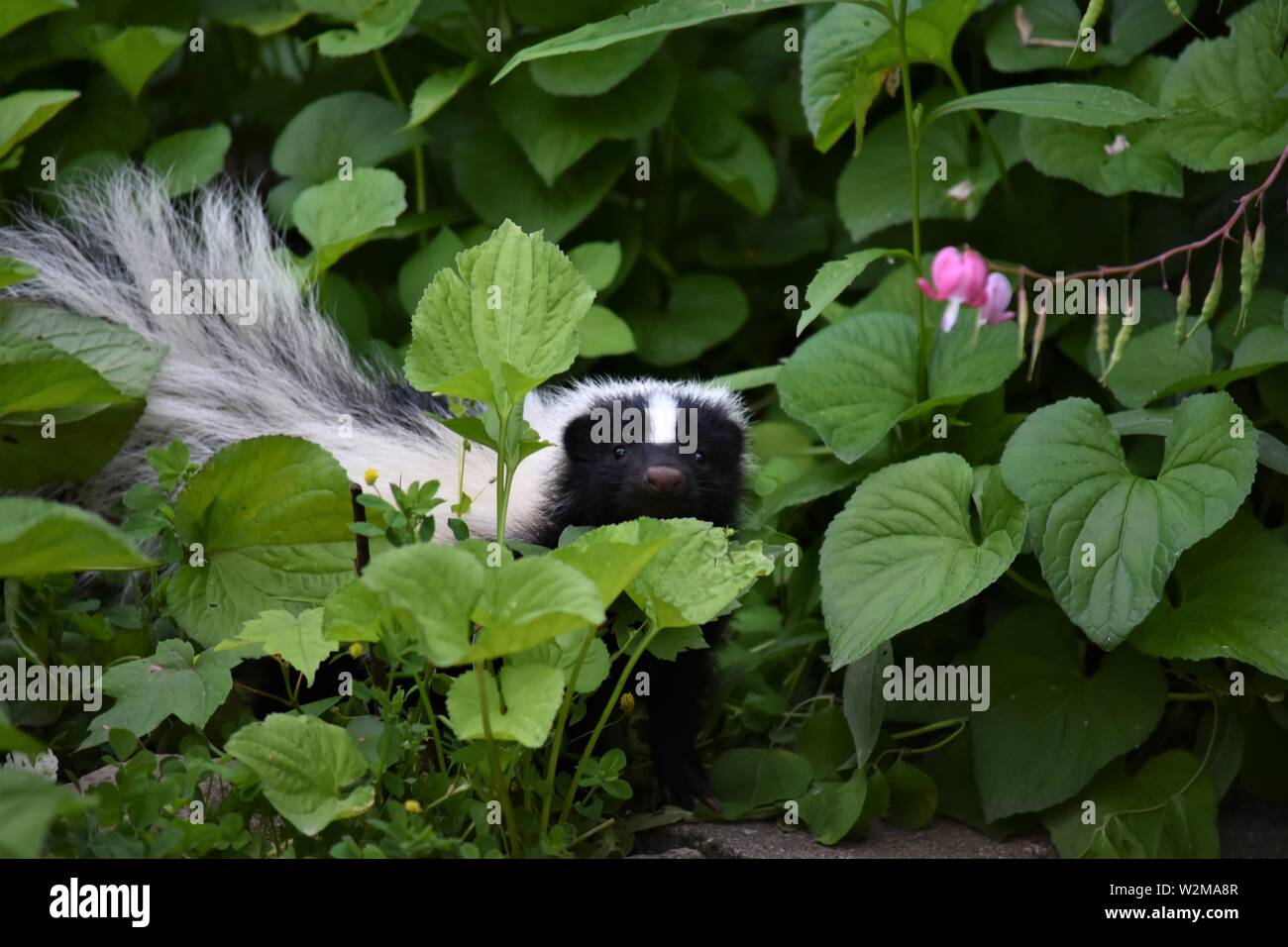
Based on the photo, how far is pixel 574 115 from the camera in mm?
4777

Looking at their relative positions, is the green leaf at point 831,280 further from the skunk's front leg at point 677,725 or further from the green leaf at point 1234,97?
the green leaf at point 1234,97

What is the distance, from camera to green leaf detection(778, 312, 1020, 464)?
3848 millimetres

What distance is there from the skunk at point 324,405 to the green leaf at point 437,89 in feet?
1.96

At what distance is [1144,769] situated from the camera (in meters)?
3.67

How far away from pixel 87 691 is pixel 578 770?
116 centimetres

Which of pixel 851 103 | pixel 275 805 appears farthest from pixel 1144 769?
pixel 275 805

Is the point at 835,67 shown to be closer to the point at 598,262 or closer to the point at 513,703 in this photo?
the point at 598,262

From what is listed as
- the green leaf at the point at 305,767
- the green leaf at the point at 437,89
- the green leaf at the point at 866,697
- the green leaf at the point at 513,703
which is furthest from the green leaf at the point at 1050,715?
the green leaf at the point at 437,89

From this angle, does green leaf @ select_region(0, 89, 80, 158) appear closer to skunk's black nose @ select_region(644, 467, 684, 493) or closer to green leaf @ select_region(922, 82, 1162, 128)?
skunk's black nose @ select_region(644, 467, 684, 493)

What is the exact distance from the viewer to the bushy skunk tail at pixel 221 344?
13.5 feet

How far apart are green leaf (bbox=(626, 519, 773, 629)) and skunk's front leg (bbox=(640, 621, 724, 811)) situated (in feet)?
2.60

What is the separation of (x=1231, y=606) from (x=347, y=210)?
269 centimetres

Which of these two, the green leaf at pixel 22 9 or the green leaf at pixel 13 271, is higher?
the green leaf at pixel 22 9
